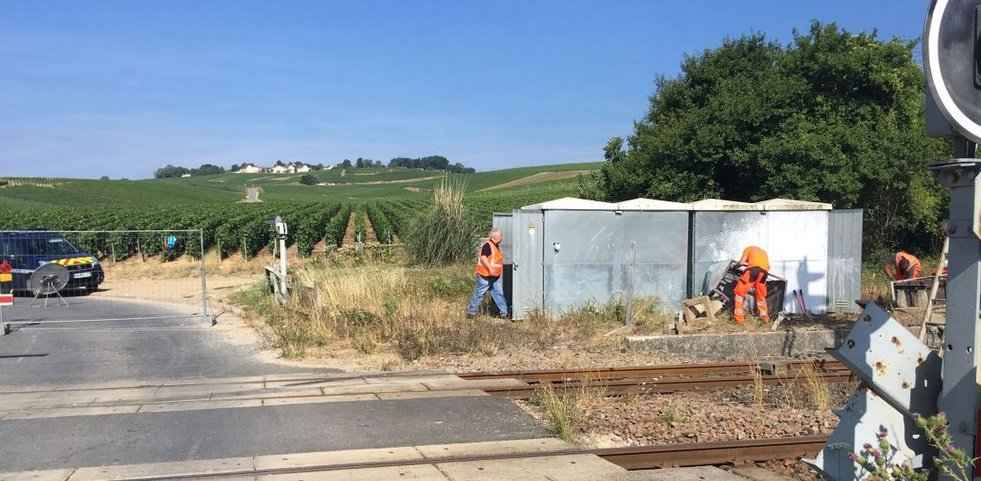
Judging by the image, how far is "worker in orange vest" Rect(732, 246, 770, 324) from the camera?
1279 cm

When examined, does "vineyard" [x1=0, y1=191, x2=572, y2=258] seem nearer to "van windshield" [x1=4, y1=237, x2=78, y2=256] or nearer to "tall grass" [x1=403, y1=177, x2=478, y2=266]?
"tall grass" [x1=403, y1=177, x2=478, y2=266]

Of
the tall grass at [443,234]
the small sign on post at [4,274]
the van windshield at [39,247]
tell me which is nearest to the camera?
the small sign on post at [4,274]

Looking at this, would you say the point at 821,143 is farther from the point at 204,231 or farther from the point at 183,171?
the point at 183,171

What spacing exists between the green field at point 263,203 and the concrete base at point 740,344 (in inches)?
437

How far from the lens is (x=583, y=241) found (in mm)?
13711

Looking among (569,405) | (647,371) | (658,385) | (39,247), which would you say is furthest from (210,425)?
(39,247)

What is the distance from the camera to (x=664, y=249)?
14102 millimetres

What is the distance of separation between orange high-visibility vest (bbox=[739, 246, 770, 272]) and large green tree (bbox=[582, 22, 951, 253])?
24.9ft

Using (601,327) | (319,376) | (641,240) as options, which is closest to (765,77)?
(641,240)

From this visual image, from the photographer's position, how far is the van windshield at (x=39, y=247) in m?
18.1

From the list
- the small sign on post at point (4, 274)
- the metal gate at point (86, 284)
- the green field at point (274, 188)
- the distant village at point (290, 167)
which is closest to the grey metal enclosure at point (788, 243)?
the metal gate at point (86, 284)

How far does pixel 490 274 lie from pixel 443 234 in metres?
7.06

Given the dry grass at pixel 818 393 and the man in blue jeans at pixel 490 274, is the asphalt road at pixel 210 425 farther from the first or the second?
the man in blue jeans at pixel 490 274

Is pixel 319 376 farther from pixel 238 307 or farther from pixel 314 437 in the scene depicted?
pixel 238 307
